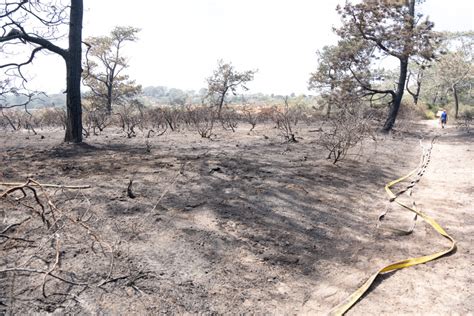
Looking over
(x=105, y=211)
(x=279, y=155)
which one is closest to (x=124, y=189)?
(x=105, y=211)

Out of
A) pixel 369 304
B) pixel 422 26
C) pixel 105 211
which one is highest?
pixel 422 26

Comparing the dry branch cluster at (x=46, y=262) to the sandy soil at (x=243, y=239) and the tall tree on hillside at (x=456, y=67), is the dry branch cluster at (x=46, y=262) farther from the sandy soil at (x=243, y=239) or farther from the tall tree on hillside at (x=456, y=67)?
the tall tree on hillside at (x=456, y=67)

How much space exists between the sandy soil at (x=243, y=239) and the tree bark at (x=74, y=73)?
2184 millimetres

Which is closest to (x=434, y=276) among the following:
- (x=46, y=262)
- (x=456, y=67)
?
(x=46, y=262)

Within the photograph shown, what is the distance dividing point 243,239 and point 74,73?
7.72 m

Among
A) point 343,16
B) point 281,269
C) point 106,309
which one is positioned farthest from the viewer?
point 343,16

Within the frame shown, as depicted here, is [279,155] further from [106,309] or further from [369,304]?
[106,309]

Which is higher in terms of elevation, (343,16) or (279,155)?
(343,16)

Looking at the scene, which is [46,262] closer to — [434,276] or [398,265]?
[398,265]

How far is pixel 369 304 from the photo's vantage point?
2.74m

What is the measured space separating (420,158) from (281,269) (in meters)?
8.36

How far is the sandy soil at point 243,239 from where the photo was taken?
270cm

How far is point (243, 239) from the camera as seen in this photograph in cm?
375

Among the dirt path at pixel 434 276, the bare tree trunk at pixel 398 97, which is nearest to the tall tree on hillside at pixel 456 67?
the bare tree trunk at pixel 398 97
